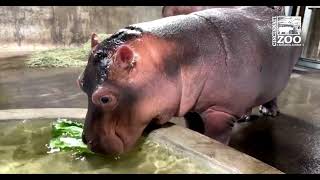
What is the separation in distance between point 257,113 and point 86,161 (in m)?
2.88

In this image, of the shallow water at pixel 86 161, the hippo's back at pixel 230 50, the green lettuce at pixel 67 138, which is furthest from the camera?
the hippo's back at pixel 230 50

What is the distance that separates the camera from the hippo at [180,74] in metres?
2.24

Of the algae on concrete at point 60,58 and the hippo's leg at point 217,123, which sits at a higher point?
the hippo's leg at point 217,123

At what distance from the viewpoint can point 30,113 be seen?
9.85 feet

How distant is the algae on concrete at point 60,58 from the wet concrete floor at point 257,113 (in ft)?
0.89

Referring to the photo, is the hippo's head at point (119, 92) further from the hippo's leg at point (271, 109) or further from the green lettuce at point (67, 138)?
the hippo's leg at point (271, 109)

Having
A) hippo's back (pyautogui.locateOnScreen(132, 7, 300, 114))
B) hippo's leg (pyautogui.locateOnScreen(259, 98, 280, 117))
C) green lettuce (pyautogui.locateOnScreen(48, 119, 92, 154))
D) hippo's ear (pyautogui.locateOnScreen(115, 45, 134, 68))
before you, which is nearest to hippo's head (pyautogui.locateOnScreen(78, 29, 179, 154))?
hippo's ear (pyautogui.locateOnScreen(115, 45, 134, 68))

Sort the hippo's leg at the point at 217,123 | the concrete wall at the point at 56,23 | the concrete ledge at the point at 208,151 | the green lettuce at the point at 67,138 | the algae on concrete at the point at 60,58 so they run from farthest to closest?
1. the concrete wall at the point at 56,23
2. the algae on concrete at the point at 60,58
3. the hippo's leg at the point at 217,123
4. the green lettuce at the point at 67,138
5. the concrete ledge at the point at 208,151

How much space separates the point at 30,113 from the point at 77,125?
51cm

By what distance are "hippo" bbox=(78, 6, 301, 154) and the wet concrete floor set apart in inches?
21.1

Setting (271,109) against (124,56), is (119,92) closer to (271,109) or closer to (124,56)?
(124,56)

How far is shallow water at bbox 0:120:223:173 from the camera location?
2.08 m

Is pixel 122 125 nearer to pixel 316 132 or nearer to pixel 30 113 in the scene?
pixel 30 113


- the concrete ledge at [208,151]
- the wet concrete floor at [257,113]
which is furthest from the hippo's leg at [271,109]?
the concrete ledge at [208,151]
